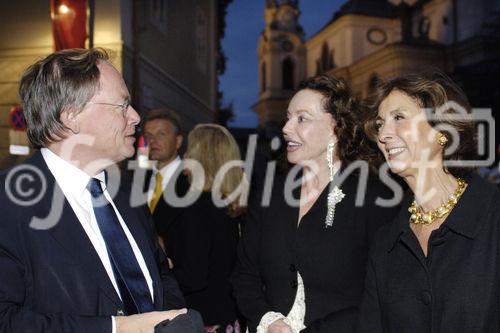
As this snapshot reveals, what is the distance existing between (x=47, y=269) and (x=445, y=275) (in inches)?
64.7

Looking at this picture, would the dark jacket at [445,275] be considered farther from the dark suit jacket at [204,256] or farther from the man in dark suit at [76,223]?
the dark suit jacket at [204,256]

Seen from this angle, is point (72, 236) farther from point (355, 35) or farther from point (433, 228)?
point (355, 35)

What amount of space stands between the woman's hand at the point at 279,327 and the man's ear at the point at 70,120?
4.82 feet

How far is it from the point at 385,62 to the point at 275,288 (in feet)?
142

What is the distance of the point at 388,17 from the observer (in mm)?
58594

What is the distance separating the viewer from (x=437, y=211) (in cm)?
232

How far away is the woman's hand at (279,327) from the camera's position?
8.79ft

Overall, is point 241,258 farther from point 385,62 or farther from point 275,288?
point 385,62

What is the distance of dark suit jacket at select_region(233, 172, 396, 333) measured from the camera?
9.08 ft

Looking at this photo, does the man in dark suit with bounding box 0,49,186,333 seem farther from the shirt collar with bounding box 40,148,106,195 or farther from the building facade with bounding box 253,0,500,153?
the building facade with bounding box 253,0,500,153

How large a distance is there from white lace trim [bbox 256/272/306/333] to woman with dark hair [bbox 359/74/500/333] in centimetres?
42

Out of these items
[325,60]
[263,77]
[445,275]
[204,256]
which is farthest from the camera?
[263,77]

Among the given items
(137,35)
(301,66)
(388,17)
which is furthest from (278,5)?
(137,35)

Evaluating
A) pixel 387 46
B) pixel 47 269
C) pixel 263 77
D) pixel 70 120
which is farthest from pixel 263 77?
pixel 47 269
